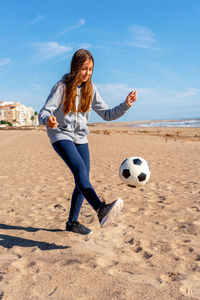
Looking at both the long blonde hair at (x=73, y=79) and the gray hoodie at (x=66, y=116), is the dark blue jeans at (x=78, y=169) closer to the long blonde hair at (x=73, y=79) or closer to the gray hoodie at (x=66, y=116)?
the gray hoodie at (x=66, y=116)

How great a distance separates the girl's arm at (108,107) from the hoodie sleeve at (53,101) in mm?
506

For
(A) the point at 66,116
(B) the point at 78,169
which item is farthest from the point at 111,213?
(A) the point at 66,116

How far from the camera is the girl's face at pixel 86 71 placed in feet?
10.5

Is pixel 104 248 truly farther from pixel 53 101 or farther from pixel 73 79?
pixel 73 79

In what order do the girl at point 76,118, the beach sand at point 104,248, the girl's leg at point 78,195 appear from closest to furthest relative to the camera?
the beach sand at point 104,248 < the girl at point 76,118 < the girl's leg at point 78,195

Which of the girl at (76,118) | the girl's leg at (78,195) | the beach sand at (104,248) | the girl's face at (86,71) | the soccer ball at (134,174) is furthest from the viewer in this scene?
the soccer ball at (134,174)

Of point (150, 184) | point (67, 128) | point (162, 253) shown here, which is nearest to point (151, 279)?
point (162, 253)

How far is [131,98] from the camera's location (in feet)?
11.5

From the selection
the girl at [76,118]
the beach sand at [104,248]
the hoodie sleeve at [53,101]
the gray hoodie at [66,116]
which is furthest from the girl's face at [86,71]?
the beach sand at [104,248]

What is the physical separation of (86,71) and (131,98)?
0.62m

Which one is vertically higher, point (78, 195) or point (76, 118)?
point (76, 118)

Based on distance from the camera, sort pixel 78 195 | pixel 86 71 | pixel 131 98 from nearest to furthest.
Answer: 1. pixel 86 71
2. pixel 131 98
3. pixel 78 195

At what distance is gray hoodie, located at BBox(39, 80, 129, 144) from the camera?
Result: 10.3ft

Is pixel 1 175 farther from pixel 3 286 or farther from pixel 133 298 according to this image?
pixel 133 298
